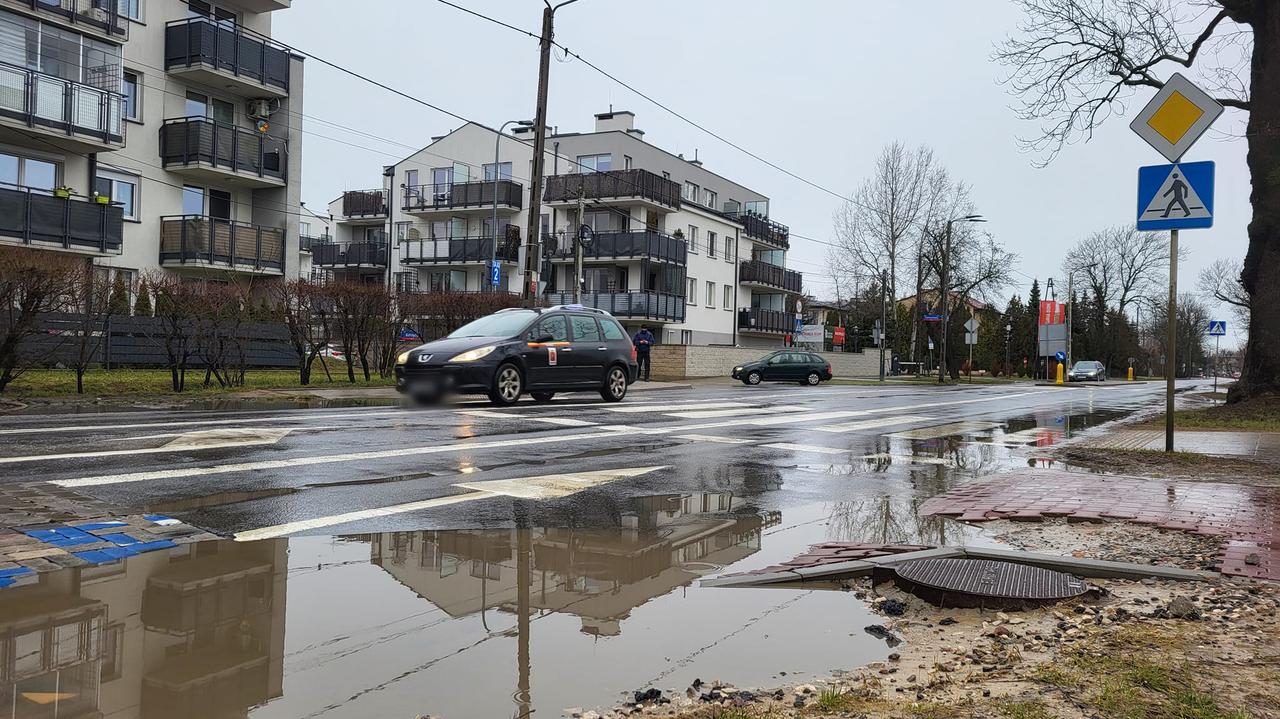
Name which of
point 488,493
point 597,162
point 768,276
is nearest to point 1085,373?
point 768,276

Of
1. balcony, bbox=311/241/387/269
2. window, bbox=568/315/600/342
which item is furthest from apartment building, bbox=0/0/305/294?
balcony, bbox=311/241/387/269

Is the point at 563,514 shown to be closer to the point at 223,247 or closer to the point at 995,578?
the point at 995,578

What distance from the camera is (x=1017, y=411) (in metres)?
20.6

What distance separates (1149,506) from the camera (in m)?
6.84

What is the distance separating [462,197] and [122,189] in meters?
27.9

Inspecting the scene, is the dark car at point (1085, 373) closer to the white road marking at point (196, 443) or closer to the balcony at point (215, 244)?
the balcony at point (215, 244)

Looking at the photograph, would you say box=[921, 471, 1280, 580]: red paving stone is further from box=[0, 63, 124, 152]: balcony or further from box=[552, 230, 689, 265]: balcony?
box=[552, 230, 689, 265]: balcony

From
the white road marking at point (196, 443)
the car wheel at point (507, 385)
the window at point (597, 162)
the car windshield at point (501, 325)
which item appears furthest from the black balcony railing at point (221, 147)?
the window at point (597, 162)

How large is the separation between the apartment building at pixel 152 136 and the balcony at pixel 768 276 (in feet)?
129

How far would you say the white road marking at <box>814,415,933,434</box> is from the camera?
13312 millimetres

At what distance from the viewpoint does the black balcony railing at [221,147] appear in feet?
91.9

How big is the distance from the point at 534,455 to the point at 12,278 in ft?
32.5

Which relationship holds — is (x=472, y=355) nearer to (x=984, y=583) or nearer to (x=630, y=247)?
(x=984, y=583)

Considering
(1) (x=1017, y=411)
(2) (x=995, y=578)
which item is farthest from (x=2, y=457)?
(1) (x=1017, y=411)
